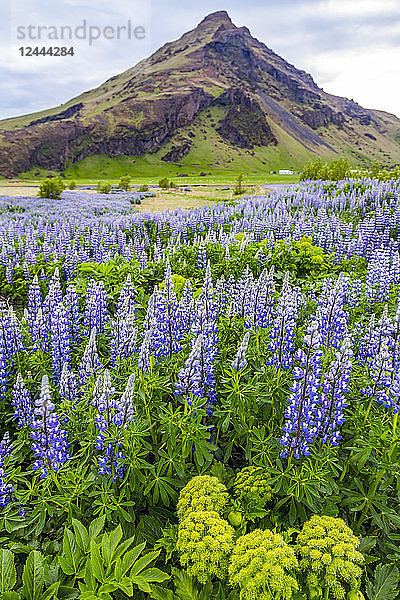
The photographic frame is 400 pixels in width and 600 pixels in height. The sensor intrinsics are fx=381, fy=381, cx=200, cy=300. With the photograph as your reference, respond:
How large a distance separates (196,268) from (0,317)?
507 cm

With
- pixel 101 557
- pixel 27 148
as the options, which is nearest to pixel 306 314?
pixel 101 557

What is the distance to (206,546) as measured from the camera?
2578 mm

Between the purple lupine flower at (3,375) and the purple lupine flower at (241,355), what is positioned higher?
the purple lupine flower at (241,355)

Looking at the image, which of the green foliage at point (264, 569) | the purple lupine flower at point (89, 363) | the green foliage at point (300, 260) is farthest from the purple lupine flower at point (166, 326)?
the green foliage at point (300, 260)

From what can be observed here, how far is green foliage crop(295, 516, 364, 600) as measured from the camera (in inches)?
94.0

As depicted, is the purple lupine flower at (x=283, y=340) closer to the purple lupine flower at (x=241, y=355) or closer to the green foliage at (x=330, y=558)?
the purple lupine flower at (x=241, y=355)

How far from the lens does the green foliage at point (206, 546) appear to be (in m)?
2.54

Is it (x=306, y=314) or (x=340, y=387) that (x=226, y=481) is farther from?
(x=306, y=314)

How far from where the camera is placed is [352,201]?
52.9 feet

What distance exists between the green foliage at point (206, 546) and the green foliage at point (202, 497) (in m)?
0.15

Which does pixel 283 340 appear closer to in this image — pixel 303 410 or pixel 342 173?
pixel 303 410

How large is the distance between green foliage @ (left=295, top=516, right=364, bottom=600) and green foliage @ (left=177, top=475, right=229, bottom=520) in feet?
2.09

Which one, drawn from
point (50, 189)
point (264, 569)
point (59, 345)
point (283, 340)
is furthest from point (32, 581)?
point (50, 189)

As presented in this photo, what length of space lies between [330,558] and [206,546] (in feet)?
2.62
